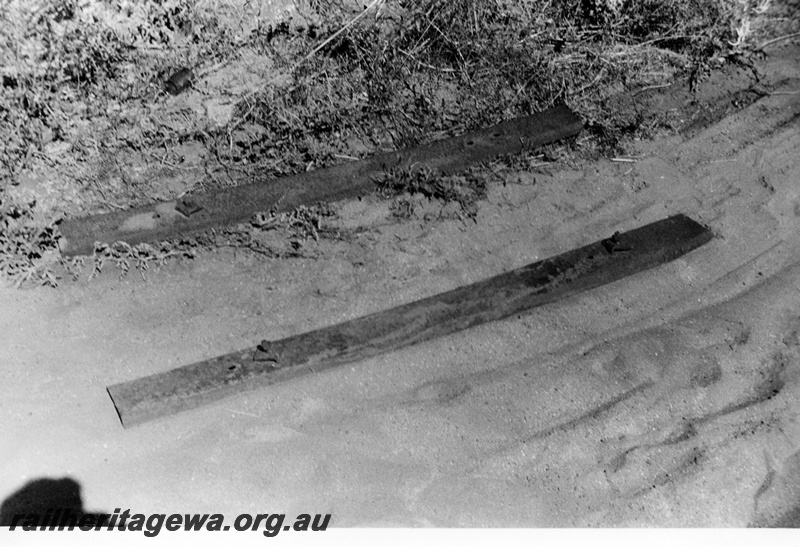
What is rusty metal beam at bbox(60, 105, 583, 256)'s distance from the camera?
3.95 metres

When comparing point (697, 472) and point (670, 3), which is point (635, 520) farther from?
point (670, 3)

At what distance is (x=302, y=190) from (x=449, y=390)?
1.45 metres

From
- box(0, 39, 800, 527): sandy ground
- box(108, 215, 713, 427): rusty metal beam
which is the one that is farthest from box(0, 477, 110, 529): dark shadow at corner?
box(108, 215, 713, 427): rusty metal beam

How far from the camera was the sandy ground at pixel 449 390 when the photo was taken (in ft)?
10.6

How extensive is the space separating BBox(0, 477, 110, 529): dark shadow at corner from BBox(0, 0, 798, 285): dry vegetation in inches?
43.6

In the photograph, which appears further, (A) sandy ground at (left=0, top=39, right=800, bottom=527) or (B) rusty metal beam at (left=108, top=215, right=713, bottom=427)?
(B) rusty metal beam at (left=108, top=215, right=713, bottom=427)

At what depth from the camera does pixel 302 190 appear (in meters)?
4.29

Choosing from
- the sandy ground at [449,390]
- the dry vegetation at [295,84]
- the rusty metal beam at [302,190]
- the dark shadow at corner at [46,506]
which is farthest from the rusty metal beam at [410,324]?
the rusty metal beam at [302,190]

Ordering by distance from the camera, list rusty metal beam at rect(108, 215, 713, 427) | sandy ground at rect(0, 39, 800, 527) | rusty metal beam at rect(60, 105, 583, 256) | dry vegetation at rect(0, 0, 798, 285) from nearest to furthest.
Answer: sandy ground at rect(0, 39, 800, 527)
rusty metal beam at rect(108, 215, 713, 427)
rusty metal beam at rect(60, 105, 583, 256)
dry vegetation at rect(0, 0, 798, 285)

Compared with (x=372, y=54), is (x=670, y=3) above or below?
above

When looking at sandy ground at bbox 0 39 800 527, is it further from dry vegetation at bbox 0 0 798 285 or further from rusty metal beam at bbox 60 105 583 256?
dry vegetation at bbox 0 0 798 285

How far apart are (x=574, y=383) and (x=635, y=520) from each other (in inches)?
27.1

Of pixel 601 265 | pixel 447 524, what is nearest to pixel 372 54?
pixel 601 265

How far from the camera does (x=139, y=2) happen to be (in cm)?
484
